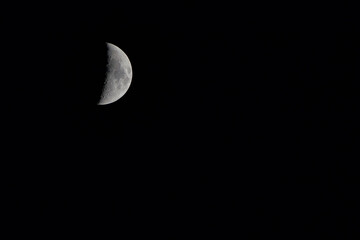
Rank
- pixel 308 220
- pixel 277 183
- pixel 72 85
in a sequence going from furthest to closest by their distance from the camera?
pixel 277 183, pixel 308 220, pixel 72 85

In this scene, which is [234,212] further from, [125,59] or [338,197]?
[125,59]

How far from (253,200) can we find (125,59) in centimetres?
405

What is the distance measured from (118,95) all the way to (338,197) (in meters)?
4.68

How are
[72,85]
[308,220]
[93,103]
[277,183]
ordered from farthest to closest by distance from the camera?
[277,183] < [308,220] < [93,103] < [72,85]

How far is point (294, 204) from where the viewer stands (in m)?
5.34

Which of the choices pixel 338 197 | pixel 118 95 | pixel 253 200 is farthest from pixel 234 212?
pixel 118 95

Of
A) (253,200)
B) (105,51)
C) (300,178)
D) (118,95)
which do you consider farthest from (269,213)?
(105,51)

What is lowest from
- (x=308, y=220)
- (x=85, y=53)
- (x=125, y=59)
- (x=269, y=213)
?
(x=308, y=220)

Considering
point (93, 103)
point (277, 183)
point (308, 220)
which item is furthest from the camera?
point (277, 183)

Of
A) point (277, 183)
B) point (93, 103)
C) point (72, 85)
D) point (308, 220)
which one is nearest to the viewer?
point (72, 85)

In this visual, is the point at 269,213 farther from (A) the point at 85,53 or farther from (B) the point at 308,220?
(A) the point at 85,53

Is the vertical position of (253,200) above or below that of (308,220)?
above

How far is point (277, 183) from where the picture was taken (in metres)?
5.53

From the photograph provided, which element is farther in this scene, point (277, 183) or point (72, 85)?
point (277, 183)
